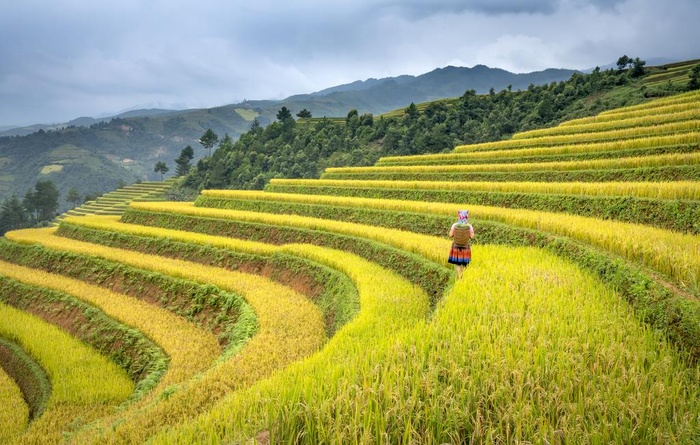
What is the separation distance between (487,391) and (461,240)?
188 inches

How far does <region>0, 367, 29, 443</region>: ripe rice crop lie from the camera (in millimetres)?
7057

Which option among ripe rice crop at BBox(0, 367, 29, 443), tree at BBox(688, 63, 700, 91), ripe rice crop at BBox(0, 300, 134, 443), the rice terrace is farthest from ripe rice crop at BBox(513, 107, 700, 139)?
ripe rice crop at BBox(0, 367, 29, 443)

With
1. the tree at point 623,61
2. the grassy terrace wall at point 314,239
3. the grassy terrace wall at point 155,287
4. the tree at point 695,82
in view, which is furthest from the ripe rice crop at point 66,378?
the tree at point 623,61

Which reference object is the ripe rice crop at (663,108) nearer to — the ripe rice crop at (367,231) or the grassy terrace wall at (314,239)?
the ripe rice crop at (367,231)

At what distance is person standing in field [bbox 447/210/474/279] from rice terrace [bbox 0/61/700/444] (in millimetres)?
482

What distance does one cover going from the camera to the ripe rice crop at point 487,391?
2551 millimetres

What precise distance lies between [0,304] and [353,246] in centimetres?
1447

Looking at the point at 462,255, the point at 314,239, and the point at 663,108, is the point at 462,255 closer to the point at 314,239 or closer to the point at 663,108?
the point at 314,239

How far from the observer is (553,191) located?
13766 mm

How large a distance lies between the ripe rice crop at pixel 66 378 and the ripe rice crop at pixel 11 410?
42cm

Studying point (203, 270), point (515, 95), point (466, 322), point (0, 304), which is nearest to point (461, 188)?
point (203, 270)

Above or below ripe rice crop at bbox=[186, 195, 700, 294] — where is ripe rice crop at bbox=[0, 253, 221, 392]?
below

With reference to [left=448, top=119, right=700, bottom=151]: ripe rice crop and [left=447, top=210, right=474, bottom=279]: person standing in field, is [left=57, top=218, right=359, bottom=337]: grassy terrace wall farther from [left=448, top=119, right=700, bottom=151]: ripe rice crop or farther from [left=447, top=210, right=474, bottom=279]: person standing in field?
[left=448, top=119, right=700, bottom=151]: ripe rice crop

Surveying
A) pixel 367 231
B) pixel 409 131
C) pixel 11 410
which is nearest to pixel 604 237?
pixel 367 231
